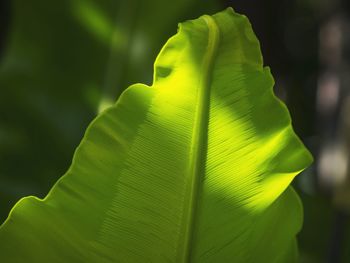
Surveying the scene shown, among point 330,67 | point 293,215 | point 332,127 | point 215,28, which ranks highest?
point 215,28

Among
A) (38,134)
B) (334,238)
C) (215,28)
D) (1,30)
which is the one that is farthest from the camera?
(1,30)

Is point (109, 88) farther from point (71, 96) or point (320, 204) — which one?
point (320, 204)

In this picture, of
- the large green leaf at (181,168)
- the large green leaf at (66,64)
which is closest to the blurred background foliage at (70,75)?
the large green leaf at (66,64)

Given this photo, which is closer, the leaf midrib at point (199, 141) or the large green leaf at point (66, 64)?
the leaf midrib at point (199, 141)

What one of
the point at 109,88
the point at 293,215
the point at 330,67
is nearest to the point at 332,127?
the point at 330,67

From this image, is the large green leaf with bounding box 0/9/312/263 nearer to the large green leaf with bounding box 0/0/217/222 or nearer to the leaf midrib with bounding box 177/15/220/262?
the leaf midrib with bounding box 177/15/220/262

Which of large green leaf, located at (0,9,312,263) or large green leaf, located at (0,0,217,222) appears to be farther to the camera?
large green leaf, located at (0,0,217,222)

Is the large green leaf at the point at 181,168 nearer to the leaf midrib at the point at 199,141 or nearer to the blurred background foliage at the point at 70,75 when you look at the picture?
the leaf midrib at the point at 199,141

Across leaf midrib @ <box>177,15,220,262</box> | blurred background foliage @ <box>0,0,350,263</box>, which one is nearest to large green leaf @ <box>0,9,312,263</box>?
leaf midrib @ <box>177,15,220,262</box>

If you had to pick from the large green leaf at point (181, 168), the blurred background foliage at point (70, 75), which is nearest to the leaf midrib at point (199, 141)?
the large green leaf at point (181, 168)
